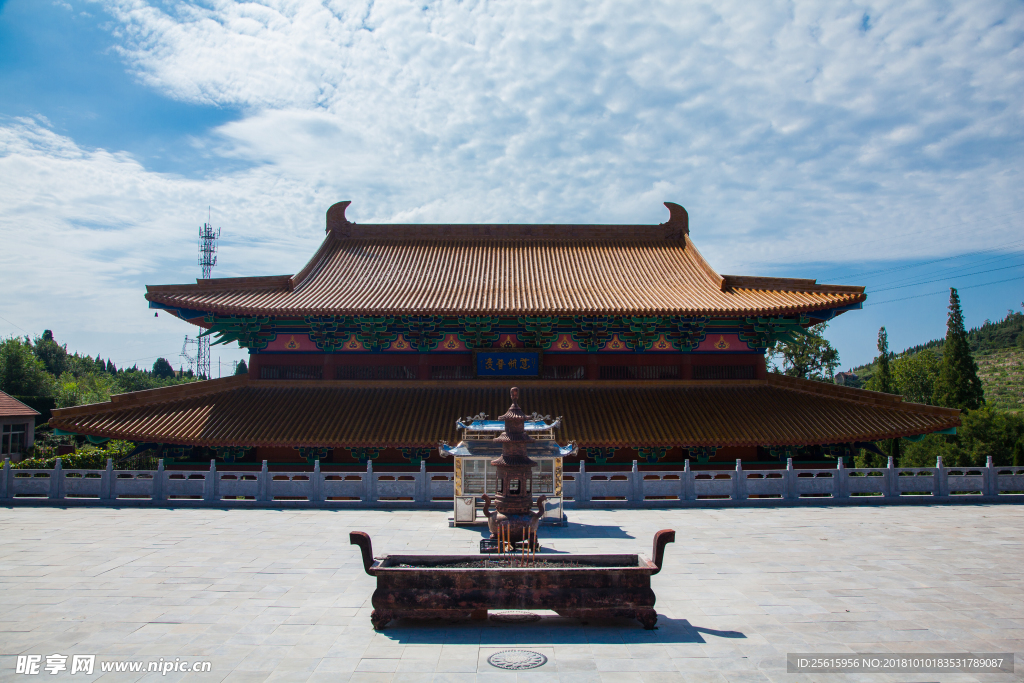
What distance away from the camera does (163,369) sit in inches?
4006

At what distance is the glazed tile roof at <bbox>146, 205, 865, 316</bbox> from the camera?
17078 mm

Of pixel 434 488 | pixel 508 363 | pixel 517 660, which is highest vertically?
pixel 508 363

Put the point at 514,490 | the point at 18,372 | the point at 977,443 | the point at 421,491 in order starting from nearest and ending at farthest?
the point at 514,490, the point at 421,491, the point at 977,443, the point at 18,372

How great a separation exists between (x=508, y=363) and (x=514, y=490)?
9.03 meters

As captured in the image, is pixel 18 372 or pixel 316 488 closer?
pixel 316 488

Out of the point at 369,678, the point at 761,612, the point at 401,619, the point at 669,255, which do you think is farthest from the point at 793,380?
the point at 369,678

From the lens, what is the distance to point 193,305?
54.7ft

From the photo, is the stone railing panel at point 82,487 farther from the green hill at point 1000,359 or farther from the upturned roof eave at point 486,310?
the green hill at point 1000,359

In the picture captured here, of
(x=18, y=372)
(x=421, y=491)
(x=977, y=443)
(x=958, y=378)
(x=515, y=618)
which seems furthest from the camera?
(x=18, y=372)

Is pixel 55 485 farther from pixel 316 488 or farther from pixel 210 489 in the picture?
pixel 316 488

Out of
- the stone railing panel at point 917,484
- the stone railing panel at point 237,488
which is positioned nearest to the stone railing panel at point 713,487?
the stone railing panel at point 917,484

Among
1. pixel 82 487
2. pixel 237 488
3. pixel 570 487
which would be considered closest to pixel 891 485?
pixel 570 487

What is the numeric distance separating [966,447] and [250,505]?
40.8m

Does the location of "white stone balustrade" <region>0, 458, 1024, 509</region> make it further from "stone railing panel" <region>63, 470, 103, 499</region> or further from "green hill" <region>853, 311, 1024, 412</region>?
"green hill" <region>853, 311, 1024, 412</region>
